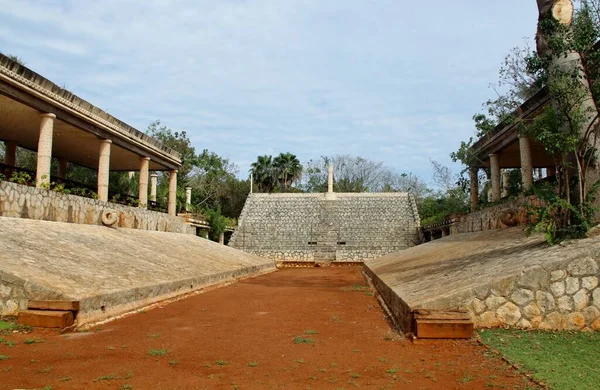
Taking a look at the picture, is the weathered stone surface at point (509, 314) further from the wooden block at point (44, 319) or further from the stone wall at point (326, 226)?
the stone wall at point (326, 226)

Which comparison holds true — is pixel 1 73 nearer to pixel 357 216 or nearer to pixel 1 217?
pixel 1 217

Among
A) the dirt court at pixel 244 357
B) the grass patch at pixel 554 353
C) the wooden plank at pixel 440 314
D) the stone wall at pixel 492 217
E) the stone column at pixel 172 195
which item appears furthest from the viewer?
the stone column at pixel 172 195

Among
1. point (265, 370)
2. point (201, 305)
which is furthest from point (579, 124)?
point (201, 305)

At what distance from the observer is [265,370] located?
4613 millimetres

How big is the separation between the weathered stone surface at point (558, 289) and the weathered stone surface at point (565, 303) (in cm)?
6

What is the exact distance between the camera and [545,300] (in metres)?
5.95

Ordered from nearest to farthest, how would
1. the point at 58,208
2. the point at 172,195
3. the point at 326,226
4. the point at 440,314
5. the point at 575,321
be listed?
the point at 440,314
the point at 575,321
the point at 58,208
the point at 172,195
the point at 326,226

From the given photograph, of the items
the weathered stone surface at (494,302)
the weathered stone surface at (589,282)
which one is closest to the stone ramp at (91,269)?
the weathered stone surface at (494,302)

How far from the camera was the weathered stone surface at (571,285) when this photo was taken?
597 centimetres

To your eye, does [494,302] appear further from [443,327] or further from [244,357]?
[244,357]

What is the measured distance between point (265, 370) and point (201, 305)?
16.4 feet

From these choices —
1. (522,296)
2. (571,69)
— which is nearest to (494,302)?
(522,296)

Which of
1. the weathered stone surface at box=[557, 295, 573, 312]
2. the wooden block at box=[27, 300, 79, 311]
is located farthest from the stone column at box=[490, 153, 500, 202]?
the wooden block at box=[27, 300, 79, 311]

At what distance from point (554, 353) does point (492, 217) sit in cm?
1153
